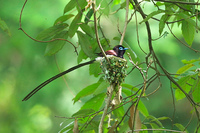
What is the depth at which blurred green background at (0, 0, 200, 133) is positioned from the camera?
10.6 feet

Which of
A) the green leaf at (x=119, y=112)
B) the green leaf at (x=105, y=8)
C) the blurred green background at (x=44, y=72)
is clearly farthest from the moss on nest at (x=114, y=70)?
the blurred green background at (x=44, y=72)

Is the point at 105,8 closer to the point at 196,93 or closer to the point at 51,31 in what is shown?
the point at 51,31

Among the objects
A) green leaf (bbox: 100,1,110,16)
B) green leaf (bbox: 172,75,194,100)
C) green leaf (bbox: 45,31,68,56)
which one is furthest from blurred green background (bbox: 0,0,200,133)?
green leaf (bbox: 100,1,110,16)

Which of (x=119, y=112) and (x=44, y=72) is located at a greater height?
(x=44, y=72)

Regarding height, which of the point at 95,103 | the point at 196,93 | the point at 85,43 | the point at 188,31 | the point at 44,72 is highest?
the point at 44,72

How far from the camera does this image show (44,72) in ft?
11.6

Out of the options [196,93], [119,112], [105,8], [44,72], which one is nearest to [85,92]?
[119,112]

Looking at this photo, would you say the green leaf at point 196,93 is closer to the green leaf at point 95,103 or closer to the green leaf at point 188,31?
the green leaf at point 188,31

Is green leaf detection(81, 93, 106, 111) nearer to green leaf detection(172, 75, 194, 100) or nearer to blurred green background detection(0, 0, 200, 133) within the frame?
green leaf detection(172, 75, 194, 100)

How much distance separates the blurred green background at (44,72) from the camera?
3236 mm

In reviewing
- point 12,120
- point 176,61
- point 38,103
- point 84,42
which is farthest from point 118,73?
point 12,120

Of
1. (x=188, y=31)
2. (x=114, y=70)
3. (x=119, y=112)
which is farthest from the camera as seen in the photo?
(x=119, y=112)

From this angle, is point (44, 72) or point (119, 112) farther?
point (44, 72)

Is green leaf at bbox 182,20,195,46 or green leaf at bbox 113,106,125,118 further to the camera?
green leaf at bbox 113,106,125,118
